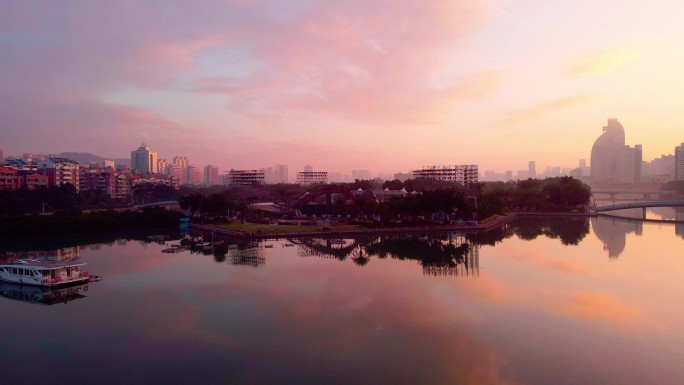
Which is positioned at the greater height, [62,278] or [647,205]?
[647,205]

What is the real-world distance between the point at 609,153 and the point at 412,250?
13825 centimetres

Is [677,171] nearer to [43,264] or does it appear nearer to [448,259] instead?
[448,259]

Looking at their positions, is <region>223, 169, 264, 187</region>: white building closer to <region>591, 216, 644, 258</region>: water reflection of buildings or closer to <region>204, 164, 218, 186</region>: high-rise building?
<region>591, 216, 644, 258</region>: water reflection of buildings

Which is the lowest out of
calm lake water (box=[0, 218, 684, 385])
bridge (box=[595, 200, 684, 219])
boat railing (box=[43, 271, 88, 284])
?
calm lake water (box=[0, 218, 684, 385])

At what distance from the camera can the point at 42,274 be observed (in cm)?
1784

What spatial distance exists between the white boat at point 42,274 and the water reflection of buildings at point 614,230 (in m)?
26.3

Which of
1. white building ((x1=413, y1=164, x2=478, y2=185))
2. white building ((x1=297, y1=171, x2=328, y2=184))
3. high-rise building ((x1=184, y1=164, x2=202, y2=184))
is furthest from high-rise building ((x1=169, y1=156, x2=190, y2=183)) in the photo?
white building ((x1=413, y1=164, x2=478, y2=185))

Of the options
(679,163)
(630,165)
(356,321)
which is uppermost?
(630,165)

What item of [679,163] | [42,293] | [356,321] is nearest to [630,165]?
[679,163]

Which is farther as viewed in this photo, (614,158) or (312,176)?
(614,158)

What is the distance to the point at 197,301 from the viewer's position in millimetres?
15766

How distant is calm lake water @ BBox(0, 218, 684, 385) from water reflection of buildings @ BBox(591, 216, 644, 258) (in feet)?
11.7

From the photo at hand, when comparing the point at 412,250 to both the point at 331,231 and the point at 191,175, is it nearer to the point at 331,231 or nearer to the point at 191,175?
the point at 331,231

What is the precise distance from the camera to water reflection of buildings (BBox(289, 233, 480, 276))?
2236 centimetres
